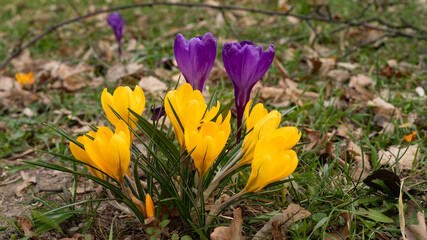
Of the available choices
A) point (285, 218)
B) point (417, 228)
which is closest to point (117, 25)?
point (285, 218)

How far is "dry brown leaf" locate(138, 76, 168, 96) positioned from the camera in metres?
2.78

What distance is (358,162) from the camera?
1.85m

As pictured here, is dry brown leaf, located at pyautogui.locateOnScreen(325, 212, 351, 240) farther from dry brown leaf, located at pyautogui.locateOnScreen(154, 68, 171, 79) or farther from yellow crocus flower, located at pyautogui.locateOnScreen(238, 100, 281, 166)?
dry brown leaf, located at pyautogui.locateOnScreen(154, 68, 171, 79)

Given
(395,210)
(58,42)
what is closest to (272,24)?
(58,42)

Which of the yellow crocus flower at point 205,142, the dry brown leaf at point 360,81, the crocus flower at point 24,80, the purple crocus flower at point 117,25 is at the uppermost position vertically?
the purple crocus flower at point 117,25

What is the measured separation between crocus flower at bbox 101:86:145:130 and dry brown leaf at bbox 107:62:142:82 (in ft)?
6.08

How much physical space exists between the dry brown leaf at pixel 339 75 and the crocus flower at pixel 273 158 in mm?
2077

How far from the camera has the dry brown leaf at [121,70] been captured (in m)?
3.06

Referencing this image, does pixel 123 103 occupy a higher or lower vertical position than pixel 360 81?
higher

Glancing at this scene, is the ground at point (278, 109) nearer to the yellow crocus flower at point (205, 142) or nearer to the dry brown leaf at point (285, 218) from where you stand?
the dry brown leaf at point (285, 218)

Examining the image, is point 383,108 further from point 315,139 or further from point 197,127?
point 197,127

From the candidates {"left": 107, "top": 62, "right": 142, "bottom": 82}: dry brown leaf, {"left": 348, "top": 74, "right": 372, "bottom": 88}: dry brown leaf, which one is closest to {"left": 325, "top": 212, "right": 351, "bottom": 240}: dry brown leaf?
{"left": 348, "top": 74, "right": 372, "bottom": 88}: dry brown leaf

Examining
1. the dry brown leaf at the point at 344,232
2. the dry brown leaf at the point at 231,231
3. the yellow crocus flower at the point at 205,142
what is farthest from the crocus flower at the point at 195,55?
the dry brown leaf at the point at 344,232

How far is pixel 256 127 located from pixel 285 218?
1.19 ft
